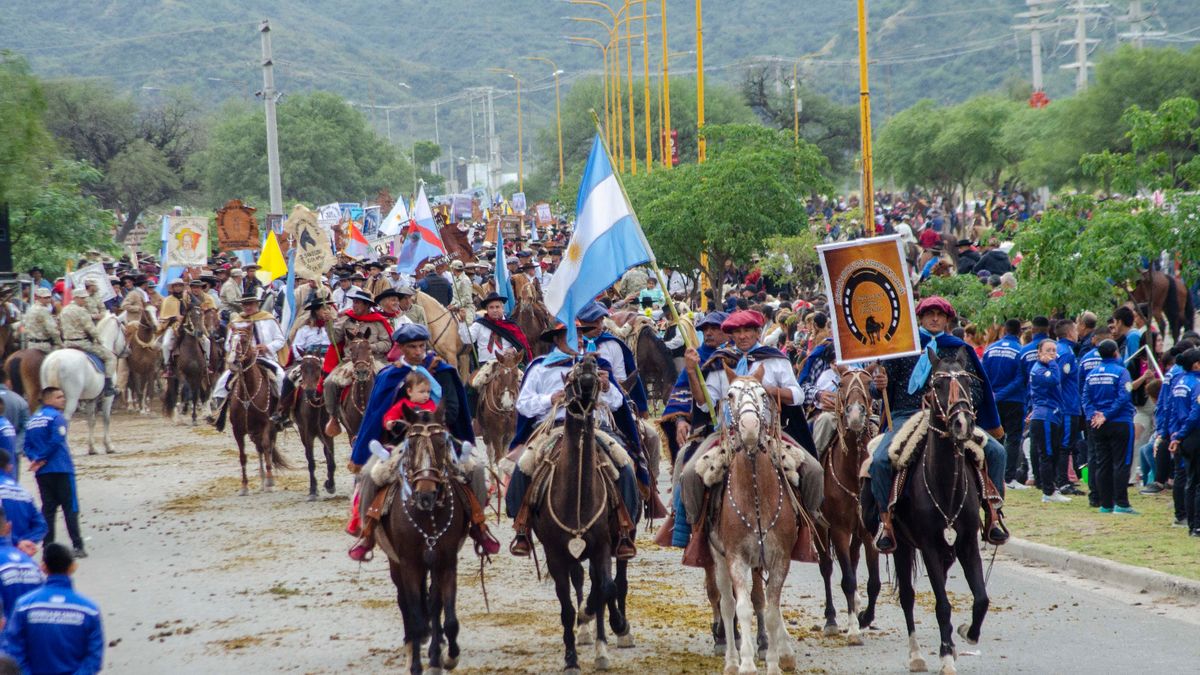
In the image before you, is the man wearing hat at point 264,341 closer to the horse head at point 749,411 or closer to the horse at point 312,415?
the horse at point 312,415

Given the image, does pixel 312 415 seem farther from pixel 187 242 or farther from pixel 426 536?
pixel 187 242

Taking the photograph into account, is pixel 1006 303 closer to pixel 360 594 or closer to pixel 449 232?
pixel 360 594

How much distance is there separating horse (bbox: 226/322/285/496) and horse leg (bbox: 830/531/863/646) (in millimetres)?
10845

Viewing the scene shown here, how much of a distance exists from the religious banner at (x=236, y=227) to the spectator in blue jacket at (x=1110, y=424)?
26.9 metres

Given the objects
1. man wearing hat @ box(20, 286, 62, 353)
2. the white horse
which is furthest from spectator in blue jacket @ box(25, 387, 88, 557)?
man wearing hat @ box(20, 286, 62, 353)

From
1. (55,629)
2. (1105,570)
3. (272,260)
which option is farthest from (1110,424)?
(272,260)

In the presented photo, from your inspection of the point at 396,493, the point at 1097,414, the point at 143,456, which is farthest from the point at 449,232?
the point at 396,493

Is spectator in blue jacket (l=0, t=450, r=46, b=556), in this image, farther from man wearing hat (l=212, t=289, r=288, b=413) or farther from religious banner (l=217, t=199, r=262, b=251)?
religious banner (l=217, t=199, r=262, b=251)

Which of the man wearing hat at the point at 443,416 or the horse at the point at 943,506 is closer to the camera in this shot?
the horse at the point at 943,506

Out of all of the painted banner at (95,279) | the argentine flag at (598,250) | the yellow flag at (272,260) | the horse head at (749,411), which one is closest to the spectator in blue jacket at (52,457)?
the argentine flag at (598,250)

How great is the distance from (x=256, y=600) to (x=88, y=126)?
70732mm

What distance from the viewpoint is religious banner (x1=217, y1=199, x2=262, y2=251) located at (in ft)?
129

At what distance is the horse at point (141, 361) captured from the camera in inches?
1201

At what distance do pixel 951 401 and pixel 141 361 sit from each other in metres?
23.9
